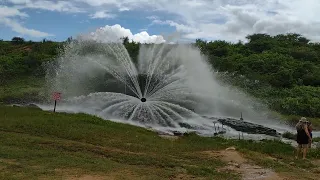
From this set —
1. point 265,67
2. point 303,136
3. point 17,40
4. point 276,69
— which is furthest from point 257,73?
point 17,40

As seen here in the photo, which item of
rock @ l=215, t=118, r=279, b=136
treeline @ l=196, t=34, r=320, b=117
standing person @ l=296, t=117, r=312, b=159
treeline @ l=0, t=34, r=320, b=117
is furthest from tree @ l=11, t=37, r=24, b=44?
standing person @ l=296, t=117, r=312, b=159

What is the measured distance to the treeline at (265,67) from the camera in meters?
40.5

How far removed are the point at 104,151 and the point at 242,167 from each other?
4.82 meters

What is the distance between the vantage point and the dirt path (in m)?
12.2

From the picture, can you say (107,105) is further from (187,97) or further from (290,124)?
(290,124)

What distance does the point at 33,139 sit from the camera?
1550cm

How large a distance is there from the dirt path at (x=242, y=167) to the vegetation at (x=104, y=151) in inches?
13.8

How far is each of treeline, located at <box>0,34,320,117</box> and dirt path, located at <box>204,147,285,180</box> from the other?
22298mm

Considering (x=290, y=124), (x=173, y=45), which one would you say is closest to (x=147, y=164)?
(x=290, y=124)

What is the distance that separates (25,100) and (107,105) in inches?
408

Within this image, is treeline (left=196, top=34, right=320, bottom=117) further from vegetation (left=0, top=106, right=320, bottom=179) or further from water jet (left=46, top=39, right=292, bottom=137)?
vegetation (left=0, top=106, right=320, bottom=179)

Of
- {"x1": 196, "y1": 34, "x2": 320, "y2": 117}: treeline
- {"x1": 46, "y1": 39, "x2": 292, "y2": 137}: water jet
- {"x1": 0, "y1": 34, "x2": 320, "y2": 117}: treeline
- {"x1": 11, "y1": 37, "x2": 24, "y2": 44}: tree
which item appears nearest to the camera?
{"x1": 46, "y1": 39, "x2": 292, "y2": 137}: water jet

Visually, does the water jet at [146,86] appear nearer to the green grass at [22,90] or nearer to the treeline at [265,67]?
the green grass at [22,90]

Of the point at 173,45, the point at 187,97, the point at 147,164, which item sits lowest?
the point at 147,164
